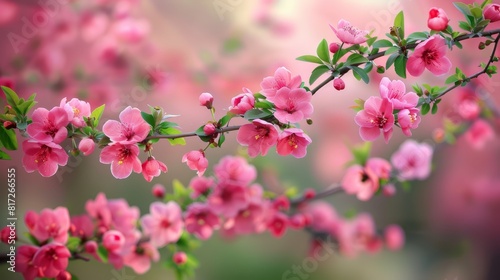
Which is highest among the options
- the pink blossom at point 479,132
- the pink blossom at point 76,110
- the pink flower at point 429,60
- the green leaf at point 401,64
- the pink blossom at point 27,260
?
the pink blossom at point 479,132

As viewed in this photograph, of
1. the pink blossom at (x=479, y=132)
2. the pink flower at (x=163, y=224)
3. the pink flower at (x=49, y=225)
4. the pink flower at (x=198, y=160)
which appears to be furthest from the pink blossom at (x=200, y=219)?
the pink blossom at (x=479, y=132)

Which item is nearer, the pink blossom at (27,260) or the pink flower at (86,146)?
the pink flower at (86,146)

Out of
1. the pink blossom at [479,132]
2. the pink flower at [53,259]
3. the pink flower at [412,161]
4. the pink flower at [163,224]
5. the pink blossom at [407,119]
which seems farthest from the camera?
the pink blossom at [479,132]

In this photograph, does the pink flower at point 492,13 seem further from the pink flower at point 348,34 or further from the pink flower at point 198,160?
the pink flower at point 198,160

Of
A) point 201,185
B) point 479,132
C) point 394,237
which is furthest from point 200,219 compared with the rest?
point 479,132

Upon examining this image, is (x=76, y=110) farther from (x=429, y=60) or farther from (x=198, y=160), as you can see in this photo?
(x=429, y=60)

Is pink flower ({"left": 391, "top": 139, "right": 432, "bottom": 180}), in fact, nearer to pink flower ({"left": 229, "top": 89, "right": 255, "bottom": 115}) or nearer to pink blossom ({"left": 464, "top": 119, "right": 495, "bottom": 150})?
pink blossom ({"left": 464, "top": 119, "right": 495, "bottom": 150})

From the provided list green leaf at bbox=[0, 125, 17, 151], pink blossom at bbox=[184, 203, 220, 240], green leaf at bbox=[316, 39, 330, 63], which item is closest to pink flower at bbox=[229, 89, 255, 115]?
green leaf at bbox=[316, 39, 330, 63]
